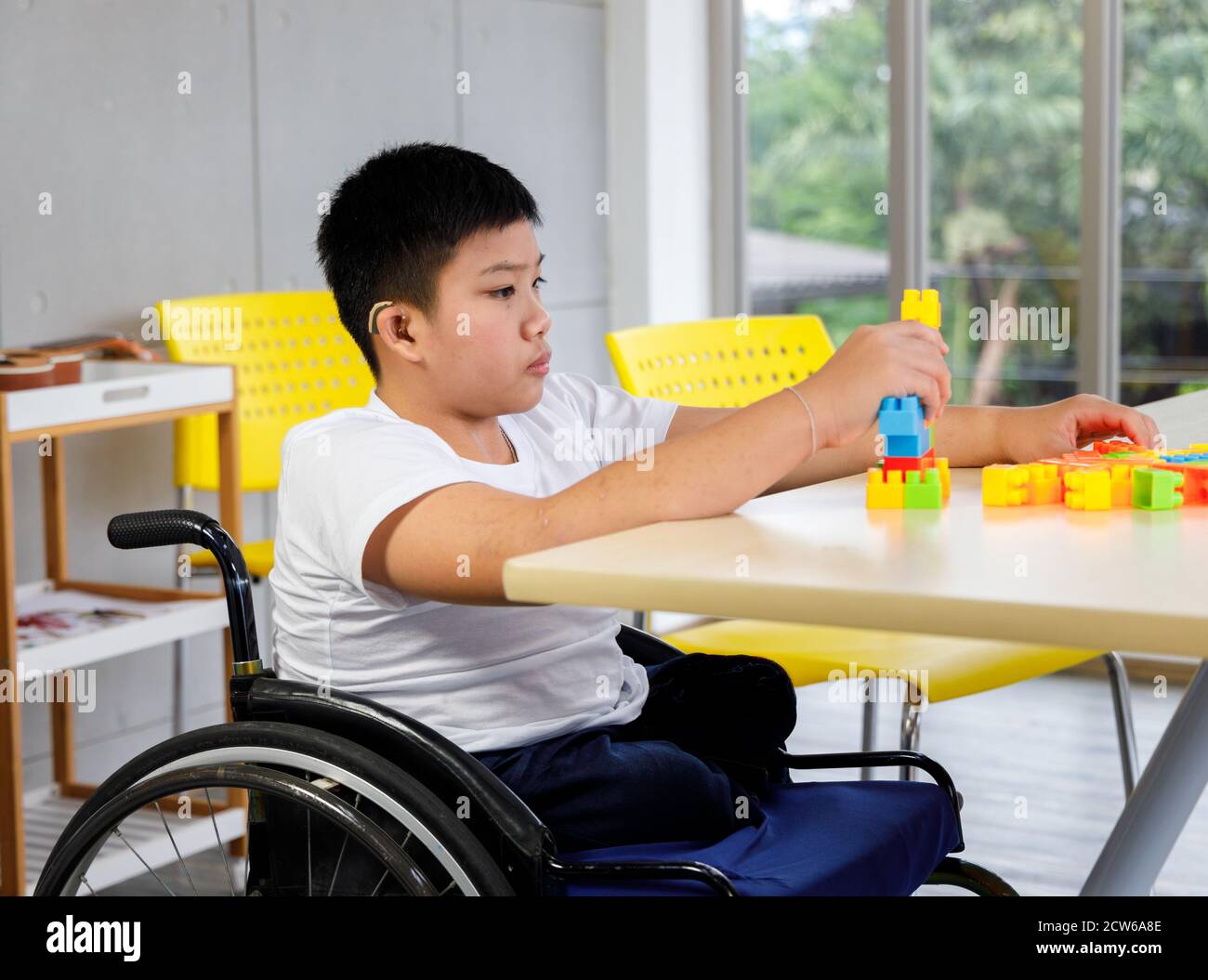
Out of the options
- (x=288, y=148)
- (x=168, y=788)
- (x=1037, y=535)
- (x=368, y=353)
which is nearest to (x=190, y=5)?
(x=288, y=148)

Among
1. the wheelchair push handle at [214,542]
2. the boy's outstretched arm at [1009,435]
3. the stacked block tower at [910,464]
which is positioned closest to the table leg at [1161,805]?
the boy's outstretched arm at [1009,435]

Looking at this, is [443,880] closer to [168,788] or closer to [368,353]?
[168,788]

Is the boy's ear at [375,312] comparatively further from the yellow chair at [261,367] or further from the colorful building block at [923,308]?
the yellow chair at [261,367]

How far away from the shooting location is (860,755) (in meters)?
1.38

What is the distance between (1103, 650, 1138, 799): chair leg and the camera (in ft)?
7.43

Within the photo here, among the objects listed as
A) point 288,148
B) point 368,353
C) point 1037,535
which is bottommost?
point 1037,535

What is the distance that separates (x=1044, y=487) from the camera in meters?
1.20

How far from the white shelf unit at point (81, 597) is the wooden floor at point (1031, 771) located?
152 mm

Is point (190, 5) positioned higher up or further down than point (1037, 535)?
higher up

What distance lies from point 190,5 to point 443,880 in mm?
2342

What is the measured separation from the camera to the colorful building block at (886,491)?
1189 millimetres

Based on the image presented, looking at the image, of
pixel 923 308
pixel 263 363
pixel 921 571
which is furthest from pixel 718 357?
pixel 921 571

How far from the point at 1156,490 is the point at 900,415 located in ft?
0.65

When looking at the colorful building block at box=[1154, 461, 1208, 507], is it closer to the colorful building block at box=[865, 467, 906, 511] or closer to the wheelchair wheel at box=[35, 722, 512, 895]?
the colorful building block at box=[865, 467, 906, 511]
